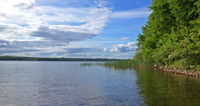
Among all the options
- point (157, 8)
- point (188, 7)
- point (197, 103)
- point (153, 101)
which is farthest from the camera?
point (157, 8)

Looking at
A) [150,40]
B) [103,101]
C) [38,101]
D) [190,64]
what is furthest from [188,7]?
[38,101]

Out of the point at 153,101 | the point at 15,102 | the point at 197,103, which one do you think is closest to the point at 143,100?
the point at 153,101

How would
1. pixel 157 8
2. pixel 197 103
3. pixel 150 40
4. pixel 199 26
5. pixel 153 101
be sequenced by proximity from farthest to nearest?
pixel 150 40 → pixel 157 8 → pixel 199 26 → pixel 153 101 → pixel 197 103

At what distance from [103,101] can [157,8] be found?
32.7 meters

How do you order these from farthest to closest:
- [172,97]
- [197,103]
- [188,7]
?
[188,7], [172,97], [197,103]

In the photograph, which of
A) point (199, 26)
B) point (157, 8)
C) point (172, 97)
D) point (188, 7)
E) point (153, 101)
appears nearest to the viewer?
point (153, 101)

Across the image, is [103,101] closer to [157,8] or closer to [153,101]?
[153,101]

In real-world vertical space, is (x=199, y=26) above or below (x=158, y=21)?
below

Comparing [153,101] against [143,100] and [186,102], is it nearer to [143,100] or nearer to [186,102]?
[143,100]

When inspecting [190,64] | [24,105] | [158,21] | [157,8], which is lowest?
[24,105]

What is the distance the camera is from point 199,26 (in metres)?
24.1

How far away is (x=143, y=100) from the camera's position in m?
13.2

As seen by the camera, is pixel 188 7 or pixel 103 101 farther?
pixel 188 7

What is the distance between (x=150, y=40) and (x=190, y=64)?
1863 centimetres
